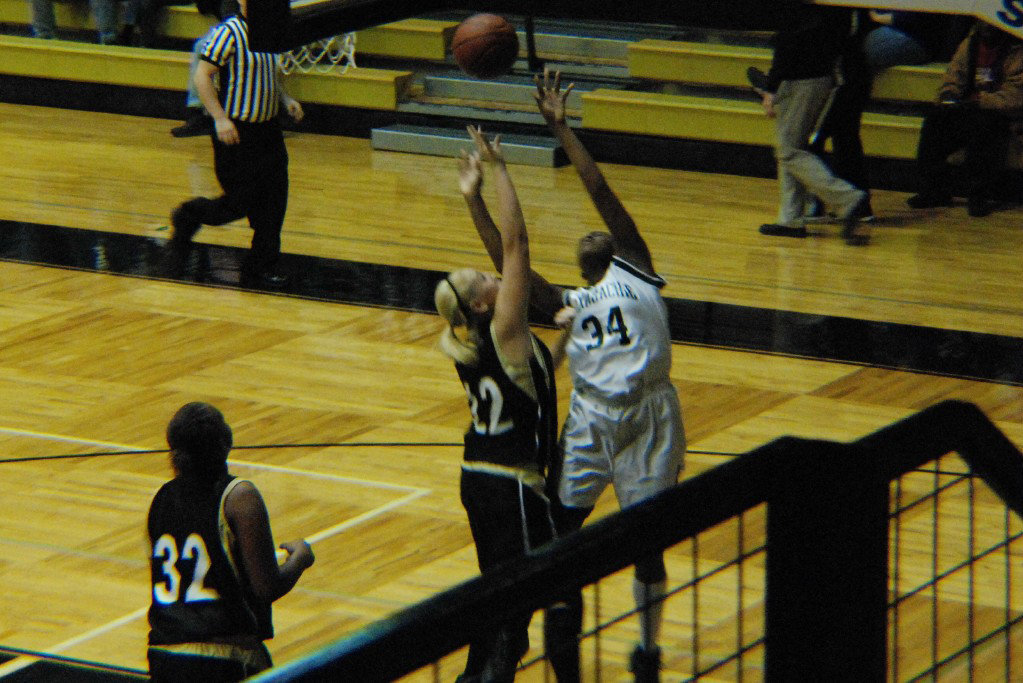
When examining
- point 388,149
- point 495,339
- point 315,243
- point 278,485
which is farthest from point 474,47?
point 388,149

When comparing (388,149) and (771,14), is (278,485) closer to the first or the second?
(771,14)

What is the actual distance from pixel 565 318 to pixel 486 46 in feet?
7.52

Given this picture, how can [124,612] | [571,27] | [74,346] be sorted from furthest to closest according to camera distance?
[571,27] → [74,346] → [124,612]

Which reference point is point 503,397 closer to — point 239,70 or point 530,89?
point 239,70

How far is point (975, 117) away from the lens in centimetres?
997

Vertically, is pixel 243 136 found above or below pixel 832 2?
below

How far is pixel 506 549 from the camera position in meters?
4.24

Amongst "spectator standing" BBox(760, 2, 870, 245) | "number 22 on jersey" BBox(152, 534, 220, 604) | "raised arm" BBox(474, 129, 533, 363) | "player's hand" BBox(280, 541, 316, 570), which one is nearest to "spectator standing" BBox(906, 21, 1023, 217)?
"spectator standing" BBox(760, 2, 870, 245)

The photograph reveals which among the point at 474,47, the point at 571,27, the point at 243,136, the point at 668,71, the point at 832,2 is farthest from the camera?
the point at 571,27

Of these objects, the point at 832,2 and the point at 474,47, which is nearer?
the point at 832,2

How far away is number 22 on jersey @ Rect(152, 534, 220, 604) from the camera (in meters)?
3.52

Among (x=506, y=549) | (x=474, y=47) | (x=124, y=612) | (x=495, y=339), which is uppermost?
(x=474, y=47)

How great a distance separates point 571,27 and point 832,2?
10.4m

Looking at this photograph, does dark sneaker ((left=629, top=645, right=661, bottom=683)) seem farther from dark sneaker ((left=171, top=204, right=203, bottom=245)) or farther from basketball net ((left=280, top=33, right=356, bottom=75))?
basketball net ((left=280, top=33, right=356, bottom=75))
